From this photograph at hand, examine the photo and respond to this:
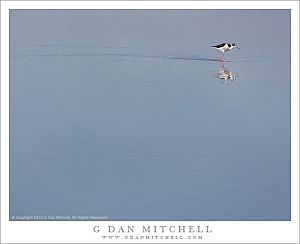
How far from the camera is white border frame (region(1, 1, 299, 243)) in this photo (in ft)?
10.2

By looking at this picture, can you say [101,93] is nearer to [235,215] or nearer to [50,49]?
[50,49]

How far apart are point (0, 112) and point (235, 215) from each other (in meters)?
1.26

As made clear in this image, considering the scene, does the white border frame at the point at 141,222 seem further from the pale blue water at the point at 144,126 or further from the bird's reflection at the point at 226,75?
the bird's reflection at the point at 226,75

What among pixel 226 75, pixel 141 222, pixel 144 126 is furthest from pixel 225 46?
pixel 141 222

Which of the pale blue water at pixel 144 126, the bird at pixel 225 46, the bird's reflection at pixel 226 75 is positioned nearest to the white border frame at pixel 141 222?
the pale blue water at pixel 144 126

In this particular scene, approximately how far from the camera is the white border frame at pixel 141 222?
3.10 metres

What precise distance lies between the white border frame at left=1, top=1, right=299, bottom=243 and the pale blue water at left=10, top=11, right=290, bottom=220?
34 millimetres

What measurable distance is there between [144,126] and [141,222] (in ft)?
1.56

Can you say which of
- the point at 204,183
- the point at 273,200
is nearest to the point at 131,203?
the point at 204,183

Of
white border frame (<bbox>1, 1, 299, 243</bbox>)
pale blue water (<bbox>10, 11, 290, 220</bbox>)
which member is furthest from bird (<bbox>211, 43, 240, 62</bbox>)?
white border frame (<bbox>1, 1, 299, 243</bbox>)

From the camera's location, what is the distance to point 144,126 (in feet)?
10.6

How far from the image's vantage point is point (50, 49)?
3.22m

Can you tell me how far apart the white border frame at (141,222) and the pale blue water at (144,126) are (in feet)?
0.11

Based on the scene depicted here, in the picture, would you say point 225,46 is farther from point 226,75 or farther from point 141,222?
point 141,222
